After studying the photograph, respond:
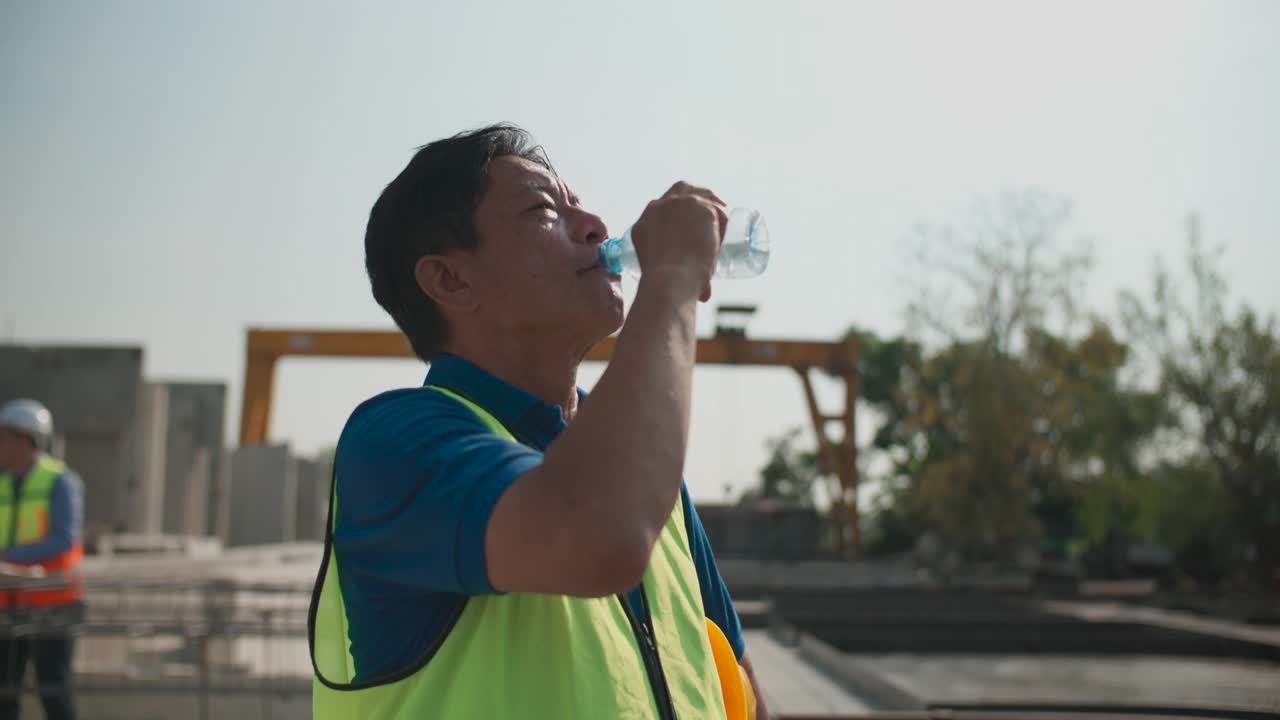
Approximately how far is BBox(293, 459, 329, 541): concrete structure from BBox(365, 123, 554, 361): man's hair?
44437mm

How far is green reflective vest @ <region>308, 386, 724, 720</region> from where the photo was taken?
4.44 ft

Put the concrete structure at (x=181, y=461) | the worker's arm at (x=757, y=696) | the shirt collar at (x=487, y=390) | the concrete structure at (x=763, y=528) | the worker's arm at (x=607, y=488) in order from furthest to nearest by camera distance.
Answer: the concrete structure at (x=763, y=528)
the concrete structure at (x=181, y=461)
the worker's arm at (x=757, y=696)
the shirt collar at (x=487, y=390)
the worker's arm at (x=607, y=488)

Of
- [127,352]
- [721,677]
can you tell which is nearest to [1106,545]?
[127,352]

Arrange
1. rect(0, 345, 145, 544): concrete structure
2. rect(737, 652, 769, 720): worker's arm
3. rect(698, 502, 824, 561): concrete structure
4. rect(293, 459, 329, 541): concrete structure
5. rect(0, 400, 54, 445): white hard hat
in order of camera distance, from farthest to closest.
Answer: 1. rect(293, 459, 329, 541): concrete structure
2. rect(698, 502, 824, 561): concrete structure
3. rect(0, 345, 145, 544): concrete structure
4. rect(0, 400, 54, 445): white hard hat
5. rect(737, 652, 769, 720): worker's arm

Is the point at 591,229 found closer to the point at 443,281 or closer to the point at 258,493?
the point at 443,281

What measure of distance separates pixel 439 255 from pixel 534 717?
67cm

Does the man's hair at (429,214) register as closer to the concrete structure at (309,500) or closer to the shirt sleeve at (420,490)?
the shirt sleeve at (420,490)

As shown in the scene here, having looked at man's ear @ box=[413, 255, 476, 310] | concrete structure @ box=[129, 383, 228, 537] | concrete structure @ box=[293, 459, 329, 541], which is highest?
man's ear @ box=[413, 255, 476, 310]

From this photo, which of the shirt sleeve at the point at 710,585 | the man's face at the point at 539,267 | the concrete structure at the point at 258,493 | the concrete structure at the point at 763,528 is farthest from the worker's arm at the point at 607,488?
the concrete structure at the point at 763,528

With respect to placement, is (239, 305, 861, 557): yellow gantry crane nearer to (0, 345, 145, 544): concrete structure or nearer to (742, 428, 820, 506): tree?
(0, 345, 145, 544): concrete structure

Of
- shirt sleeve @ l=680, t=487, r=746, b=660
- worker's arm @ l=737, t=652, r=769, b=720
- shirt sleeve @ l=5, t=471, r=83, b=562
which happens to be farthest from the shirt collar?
shirt sleeve @ l=5, t=471, r=83, b=562

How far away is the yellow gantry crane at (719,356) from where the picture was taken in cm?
2686

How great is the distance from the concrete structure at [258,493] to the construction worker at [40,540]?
68.9ft

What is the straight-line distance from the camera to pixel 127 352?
22172 mm
